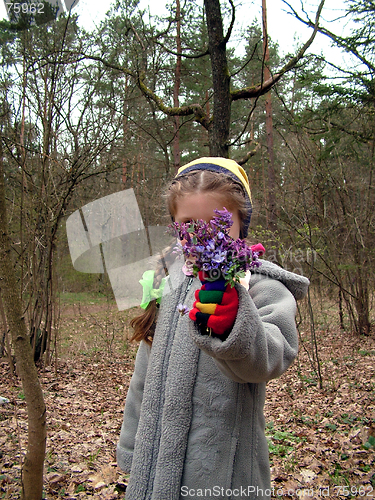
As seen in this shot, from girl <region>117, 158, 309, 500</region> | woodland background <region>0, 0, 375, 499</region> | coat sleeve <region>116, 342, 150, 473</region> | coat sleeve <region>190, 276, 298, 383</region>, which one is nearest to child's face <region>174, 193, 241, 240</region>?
girl <region>117, 158, 309, 500</region>

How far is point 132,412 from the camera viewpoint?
154 centimetres

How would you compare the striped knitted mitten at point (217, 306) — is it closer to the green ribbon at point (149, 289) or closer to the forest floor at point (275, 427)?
the green ribbon at point (149, 289)

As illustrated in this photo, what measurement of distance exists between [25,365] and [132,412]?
920mm

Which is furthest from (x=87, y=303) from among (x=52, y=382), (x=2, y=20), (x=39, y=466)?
(x=39, y=466)

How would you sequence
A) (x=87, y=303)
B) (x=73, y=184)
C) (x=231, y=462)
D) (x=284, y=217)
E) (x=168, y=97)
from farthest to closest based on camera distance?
(x=168, y=97)
(x=87, y=303)
(x=284, y=217)
(x=73, y=184)
(x=231, y=462)

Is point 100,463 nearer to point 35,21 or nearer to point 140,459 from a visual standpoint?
point 140,459

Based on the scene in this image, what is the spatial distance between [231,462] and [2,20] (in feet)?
25.6

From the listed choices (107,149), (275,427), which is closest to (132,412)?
(275,427)

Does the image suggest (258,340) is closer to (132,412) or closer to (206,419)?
(206,419)

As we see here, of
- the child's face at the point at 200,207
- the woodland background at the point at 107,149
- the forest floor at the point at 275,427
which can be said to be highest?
the woodland background at the point at 107,149

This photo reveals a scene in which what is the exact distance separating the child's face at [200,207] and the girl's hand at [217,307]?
39 cm

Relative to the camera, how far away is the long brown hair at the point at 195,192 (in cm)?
125

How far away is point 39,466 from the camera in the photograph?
2.31 metres

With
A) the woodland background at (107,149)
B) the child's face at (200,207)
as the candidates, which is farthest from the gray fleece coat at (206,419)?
the woodland background at (107,149)
